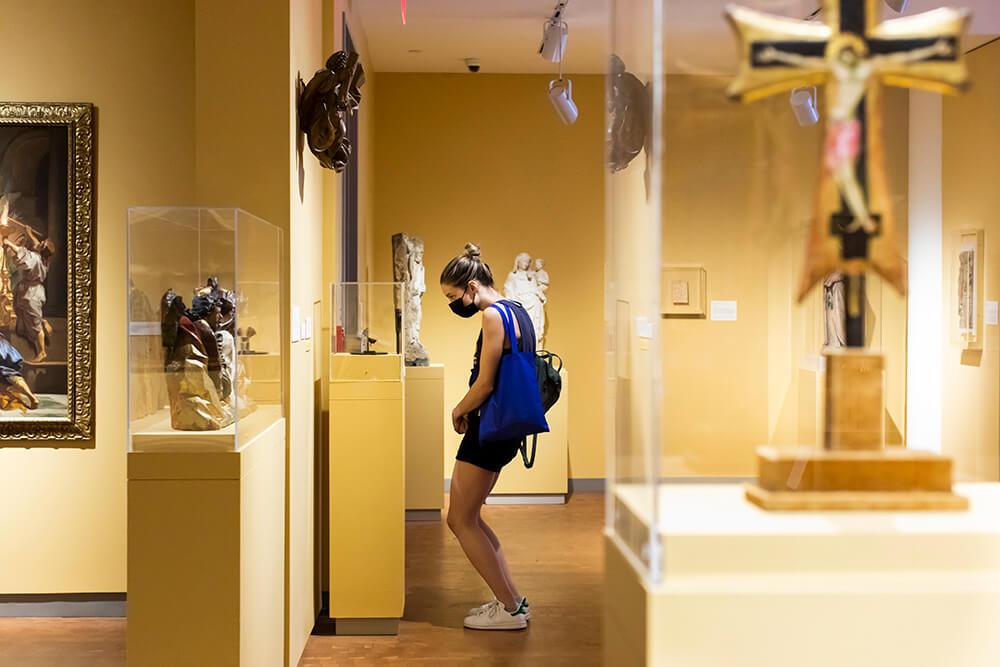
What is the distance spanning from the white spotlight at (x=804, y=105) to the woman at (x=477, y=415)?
2.57 meters

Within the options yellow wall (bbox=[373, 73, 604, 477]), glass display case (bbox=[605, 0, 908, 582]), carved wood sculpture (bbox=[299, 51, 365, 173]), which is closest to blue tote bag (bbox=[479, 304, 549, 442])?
carved wood sculpture (bbox=[299, 51, 365, 173])

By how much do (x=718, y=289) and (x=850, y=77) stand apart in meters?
0.46

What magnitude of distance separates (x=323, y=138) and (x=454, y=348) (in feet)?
15.8

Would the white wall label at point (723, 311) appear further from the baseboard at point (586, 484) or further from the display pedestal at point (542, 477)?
the baseboard at point (586, 484)

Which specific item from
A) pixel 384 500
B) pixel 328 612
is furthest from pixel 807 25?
pixel 328 612

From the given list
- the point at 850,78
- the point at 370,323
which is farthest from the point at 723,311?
the point at 370,323

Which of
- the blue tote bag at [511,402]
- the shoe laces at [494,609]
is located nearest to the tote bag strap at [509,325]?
the blue tote bag at [511,402]

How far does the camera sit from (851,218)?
1.89 meters

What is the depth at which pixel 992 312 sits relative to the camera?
229 cm

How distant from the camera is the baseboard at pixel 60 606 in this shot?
5180 mm

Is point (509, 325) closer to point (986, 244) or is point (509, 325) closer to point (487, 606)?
point (487, 606)

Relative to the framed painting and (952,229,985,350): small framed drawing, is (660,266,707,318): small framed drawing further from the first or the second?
the framed painting

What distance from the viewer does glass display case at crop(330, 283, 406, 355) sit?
505 cm

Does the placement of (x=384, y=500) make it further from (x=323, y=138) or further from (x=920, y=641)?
(x=920, y=641)
